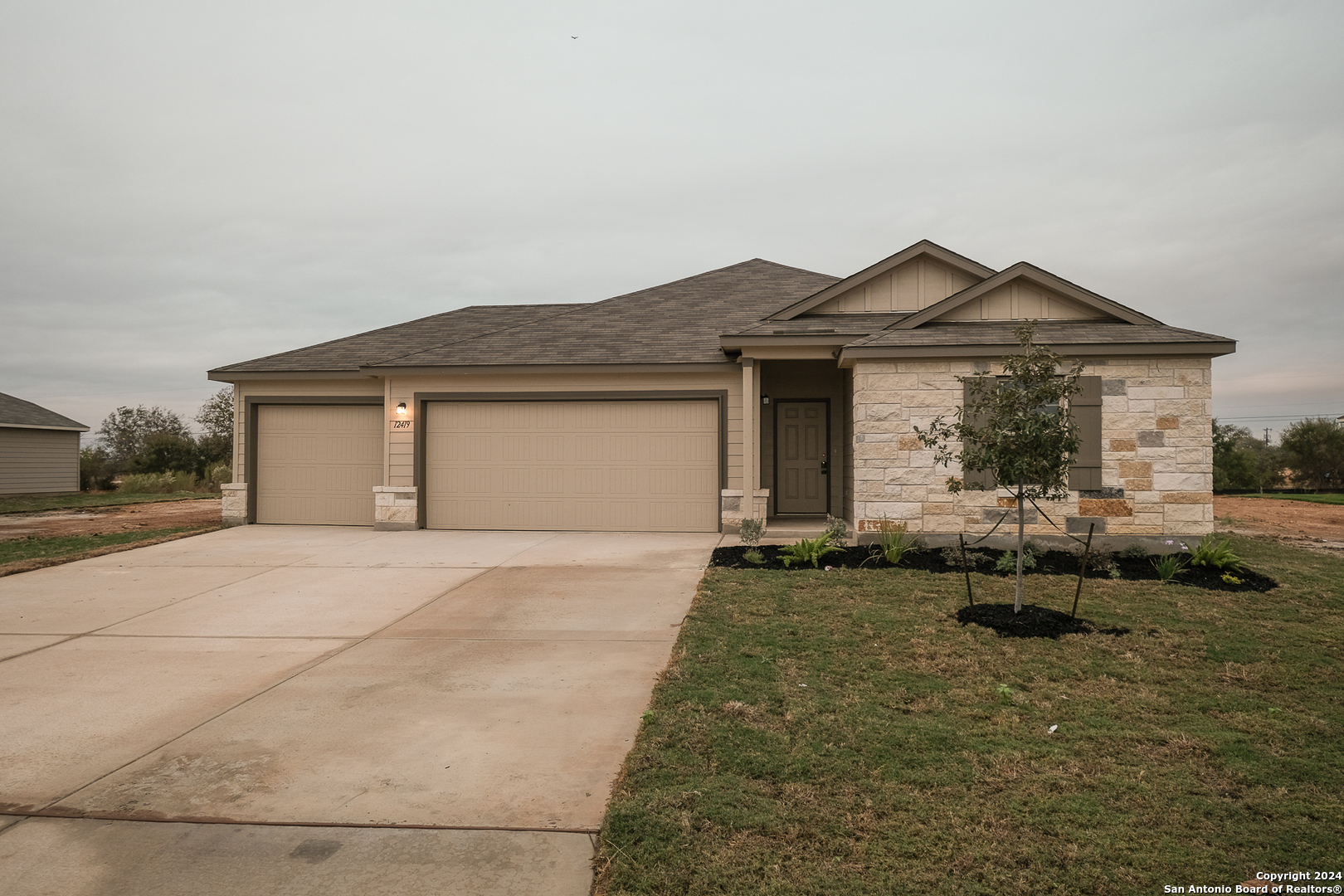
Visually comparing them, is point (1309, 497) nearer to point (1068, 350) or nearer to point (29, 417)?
point (1068, 350)

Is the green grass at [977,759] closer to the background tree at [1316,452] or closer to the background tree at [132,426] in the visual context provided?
the background tree at [1316,452]

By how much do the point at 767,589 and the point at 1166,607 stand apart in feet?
12.4

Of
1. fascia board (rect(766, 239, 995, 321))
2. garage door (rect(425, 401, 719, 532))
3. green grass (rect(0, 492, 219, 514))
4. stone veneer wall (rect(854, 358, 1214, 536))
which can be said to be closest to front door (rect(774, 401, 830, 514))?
garage door (rect(425, 401, 719, 532))

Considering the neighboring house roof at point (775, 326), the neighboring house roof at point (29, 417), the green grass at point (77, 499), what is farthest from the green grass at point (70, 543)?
the neighboring house roof at point (29, 417)

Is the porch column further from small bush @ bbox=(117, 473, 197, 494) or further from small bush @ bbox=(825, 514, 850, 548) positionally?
small bush @ bbox=(117, 473, 197, 494)

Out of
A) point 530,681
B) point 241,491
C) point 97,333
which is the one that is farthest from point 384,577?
point 97,333

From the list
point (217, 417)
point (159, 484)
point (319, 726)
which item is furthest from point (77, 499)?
point (319, 726)

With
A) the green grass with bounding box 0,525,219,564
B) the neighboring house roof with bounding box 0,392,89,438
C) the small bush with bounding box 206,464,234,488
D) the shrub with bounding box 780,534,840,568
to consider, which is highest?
the neighboring house roof with bounding box 0,392,89,438

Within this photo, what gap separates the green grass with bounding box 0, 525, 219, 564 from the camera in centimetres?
1024

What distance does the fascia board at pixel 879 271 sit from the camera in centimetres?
1212

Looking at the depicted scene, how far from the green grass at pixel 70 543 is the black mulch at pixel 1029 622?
11778 millimetres

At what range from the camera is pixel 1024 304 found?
10773 millimetres

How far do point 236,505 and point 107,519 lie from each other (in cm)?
471

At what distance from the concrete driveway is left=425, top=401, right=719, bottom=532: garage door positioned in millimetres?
4117
